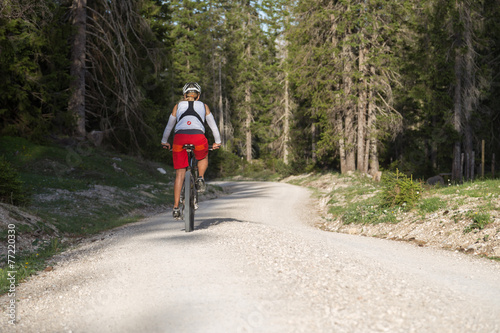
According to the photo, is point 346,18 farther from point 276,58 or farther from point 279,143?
point 276,58

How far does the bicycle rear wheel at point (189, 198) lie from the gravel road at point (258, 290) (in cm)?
86

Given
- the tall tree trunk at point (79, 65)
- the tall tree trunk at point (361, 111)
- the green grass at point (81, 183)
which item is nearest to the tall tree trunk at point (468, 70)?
the tall tree trunk at point (361, 111)

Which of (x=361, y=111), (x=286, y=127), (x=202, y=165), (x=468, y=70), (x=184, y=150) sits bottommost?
(x=202, y=165)

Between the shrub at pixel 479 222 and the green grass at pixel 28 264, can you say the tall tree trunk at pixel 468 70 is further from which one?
the green grass at pixel 28 264

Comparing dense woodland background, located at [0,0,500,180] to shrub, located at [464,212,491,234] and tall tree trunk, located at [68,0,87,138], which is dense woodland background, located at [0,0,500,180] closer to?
tall tree trunk, located at [68,0,87,138]

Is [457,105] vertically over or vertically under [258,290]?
over

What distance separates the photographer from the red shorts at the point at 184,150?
7352mm

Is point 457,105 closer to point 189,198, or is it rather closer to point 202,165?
point 202,165

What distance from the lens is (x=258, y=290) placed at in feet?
13.0

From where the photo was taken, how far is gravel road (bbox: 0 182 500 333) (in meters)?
3.33

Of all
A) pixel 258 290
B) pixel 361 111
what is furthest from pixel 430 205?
pixel 361 111

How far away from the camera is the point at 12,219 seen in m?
8.02

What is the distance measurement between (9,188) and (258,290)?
7910 millimetres

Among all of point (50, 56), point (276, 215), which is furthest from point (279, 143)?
point (276, 215)
